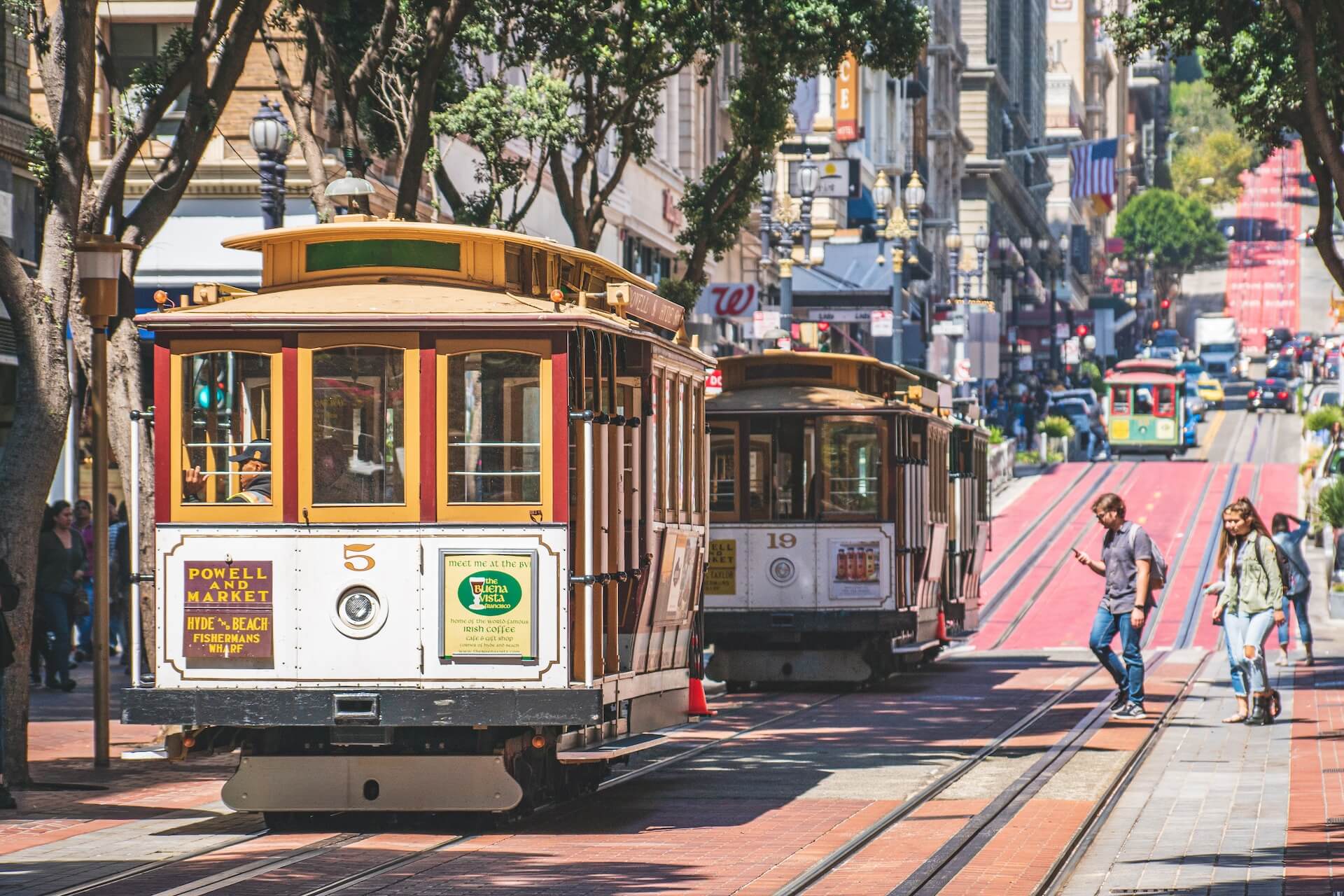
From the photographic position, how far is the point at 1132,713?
19516mm

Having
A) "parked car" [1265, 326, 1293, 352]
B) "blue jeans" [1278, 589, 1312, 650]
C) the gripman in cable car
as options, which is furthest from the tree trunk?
"parked car" [1265, 326, 1293, 352]

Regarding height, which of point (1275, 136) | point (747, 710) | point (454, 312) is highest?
point (1275, 136)

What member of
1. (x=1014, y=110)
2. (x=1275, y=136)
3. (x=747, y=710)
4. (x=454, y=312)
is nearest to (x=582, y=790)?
(x=454, y=312)

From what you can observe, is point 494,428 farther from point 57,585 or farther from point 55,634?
point 55,634

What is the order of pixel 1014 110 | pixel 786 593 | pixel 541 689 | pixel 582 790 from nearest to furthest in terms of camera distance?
1. pixel 541 689
2. pixel 582 790
3. pixel 786 593
4. pixel 1014 110

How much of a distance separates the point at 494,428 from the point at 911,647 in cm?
A: 1228

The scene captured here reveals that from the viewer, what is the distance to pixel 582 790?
14.6 m

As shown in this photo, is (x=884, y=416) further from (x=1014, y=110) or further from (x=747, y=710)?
(x=1014, y=110)

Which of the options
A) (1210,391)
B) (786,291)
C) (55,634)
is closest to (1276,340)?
(1210,391)

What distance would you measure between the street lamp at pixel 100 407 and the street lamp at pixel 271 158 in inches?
202

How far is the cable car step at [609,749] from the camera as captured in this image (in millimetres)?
12906

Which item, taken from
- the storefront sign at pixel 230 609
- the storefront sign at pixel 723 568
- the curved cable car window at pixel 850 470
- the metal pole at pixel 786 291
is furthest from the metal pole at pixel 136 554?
the metal pole at pixel 786 291

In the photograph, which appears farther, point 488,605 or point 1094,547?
point 1094,547

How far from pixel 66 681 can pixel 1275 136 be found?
42.3 feet
